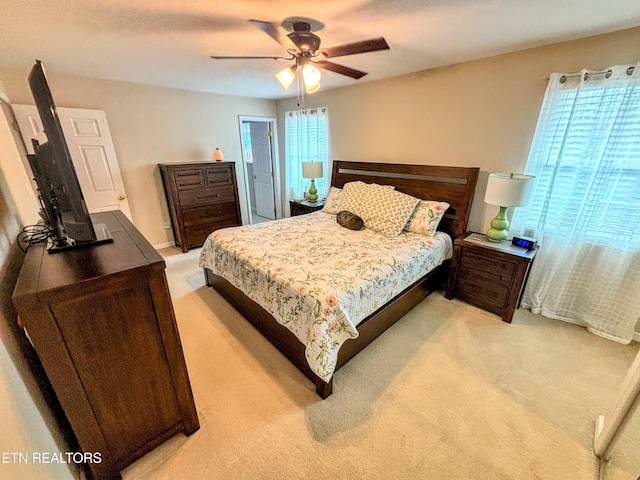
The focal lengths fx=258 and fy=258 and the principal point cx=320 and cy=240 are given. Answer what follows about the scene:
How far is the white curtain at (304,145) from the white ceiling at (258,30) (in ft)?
4.74

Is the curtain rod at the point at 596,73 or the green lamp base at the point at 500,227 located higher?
the curtain rod at the point at 596,73

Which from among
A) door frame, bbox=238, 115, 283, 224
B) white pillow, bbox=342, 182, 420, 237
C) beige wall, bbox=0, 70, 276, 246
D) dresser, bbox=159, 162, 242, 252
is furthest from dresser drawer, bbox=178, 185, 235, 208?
white pillow, bbox=342, 182, 420, 237

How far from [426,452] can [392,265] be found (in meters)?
1.16

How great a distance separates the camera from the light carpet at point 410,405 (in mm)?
1329

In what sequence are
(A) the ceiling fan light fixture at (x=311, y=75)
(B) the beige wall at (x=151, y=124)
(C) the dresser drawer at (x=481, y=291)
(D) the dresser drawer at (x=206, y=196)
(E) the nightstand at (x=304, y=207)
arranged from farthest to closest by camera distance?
(E) the nightstand at (x=304, y=207) → (D) the dresser drawer at (x=206, y=196) → (B) the beige wall at (x=151, y=124) → (C) the dresser drawer at (x=481, y=291) → (A) the ceiling fan light fixture at (x=311, y=75)

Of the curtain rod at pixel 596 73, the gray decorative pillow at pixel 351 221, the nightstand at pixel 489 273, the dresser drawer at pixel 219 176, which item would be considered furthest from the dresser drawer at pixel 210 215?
the curtain rod at pixel 596 73

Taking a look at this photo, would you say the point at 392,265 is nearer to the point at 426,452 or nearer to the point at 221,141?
the point at 426,452

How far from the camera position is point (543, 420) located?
154 centimetres

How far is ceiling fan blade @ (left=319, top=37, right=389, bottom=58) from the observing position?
1.53m

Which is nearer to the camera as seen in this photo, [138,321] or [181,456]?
[138,321]

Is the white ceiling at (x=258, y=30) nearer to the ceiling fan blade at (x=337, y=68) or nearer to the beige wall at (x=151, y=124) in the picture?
the ceiling fan blade at (x=337, y=68)

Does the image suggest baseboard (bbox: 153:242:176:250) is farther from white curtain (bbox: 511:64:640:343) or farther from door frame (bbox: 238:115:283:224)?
white curtain (bbox: 511:64:640:343)

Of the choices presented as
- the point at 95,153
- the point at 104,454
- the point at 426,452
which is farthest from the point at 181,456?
the point at 95,153

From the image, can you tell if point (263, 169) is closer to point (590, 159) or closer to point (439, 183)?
point (439, 183)
